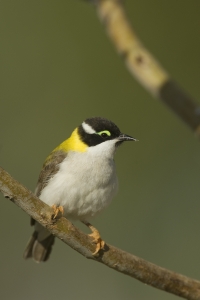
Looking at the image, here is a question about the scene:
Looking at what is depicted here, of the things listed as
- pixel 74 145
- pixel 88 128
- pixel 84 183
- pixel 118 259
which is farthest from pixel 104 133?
pixel 118 259

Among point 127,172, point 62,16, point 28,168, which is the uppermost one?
point 62,16

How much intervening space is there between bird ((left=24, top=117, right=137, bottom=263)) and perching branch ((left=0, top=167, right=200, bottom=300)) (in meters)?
0.68

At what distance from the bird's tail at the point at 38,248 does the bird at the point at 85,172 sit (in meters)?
0.67

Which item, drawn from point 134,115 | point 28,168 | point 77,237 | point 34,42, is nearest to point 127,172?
point 134,115

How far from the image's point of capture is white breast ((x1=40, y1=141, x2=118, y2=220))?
13.2 ft

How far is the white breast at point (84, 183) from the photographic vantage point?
4.02m

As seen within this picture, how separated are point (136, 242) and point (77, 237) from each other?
326 cm

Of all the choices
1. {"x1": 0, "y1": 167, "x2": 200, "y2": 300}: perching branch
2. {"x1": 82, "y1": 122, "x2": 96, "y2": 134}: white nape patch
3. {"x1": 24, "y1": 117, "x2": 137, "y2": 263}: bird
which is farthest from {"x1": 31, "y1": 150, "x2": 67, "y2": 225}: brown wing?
{"x1": 0, "y1": 167, "x2": 200, "y2": 300}: perching branch

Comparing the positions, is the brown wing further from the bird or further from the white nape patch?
the white nape patch

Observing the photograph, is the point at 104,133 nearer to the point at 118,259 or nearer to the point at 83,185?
the point at 83,185

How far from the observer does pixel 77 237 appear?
3.12 meters

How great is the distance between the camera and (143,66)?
2.86m

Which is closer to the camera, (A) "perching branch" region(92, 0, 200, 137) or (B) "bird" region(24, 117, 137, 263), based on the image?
(A) "perching branch" region(92, 0, 200, 137)

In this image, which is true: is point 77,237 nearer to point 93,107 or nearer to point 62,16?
point 93,107
